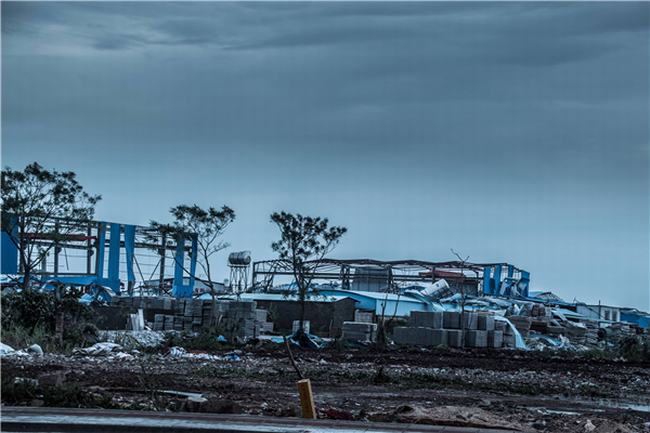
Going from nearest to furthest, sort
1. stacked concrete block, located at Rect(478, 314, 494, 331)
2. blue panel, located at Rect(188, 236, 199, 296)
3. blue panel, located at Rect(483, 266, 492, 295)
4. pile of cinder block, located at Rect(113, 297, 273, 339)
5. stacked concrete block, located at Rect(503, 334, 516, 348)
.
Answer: pile of cinder block, located at Rect(113, 297, 273, 339) < stacked concrete block, located at Rect(478, 314, 494, 331) < stacked concrete block, located at Rect(503, 334, 516, 348) < blue panel, located at Rect(188, 236, 199, 296) < blue panel, located at Rect(483, 266, 492, 295)

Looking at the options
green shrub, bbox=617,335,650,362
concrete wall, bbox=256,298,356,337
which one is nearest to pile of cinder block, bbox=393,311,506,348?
concrete wall, bbox=256,298,356,337

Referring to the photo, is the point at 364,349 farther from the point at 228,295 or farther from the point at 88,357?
the point at 228,295

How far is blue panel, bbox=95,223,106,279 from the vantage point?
133 ft

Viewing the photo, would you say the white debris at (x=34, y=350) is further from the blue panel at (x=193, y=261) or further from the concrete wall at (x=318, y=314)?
the blue panel at (x=193, y=261)

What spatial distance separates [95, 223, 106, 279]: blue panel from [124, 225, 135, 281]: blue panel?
3.30ft

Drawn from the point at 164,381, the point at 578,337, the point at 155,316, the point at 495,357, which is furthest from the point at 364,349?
the point at 578,337

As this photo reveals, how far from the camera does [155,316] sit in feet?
110

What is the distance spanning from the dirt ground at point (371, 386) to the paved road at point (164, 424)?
2.73 ft

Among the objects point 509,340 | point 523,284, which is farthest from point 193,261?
point 523,284

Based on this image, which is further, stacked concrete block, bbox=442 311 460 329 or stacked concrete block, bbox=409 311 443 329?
stacked concrete block, bbox=442 311 460 329

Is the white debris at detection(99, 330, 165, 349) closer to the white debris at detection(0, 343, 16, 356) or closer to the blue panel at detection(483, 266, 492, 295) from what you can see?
the white debris at detection(0, 343, 16, 356)

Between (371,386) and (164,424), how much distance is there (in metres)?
8.37

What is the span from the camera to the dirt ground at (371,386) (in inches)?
487

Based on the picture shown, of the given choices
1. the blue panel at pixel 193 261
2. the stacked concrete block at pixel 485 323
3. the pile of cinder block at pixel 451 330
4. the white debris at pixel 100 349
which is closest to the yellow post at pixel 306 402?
the white debris at pixel 100 349
